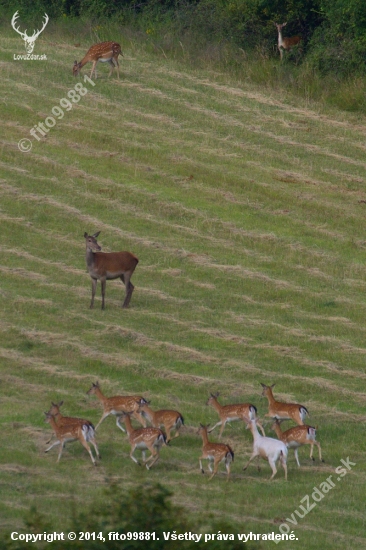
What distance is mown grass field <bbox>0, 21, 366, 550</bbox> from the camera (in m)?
11.9

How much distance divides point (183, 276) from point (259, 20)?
1606 centimetres

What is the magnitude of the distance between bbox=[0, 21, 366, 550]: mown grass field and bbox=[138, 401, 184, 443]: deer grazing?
1.01 ft

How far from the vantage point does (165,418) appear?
12.8 meters

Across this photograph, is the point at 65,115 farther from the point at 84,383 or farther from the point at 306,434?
the point at 306,434

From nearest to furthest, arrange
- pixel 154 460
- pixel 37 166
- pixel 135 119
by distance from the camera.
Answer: pixel 154 460 < pixel 37 166 < pixel 135 119

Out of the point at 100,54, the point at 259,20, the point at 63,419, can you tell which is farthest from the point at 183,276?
the point at 259,20

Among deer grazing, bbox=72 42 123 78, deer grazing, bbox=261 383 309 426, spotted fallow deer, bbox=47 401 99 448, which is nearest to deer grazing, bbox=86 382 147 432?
spotted fallow deer, bbox=47 401 99 448

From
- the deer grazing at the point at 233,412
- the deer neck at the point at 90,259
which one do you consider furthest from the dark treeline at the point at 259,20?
the deer grazing at the point at 233,412

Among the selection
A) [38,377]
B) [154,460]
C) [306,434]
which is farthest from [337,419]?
[38,377]

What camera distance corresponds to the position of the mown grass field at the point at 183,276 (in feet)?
38.9

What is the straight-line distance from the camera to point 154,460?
11977 millimetres

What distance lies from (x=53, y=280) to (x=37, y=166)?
23.1 feet

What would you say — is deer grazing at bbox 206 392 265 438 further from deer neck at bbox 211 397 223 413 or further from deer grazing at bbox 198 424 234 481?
deer grazing at bbox 198 424 234 481

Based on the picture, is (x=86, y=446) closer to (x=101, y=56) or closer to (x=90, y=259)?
(x=90, y=259)
